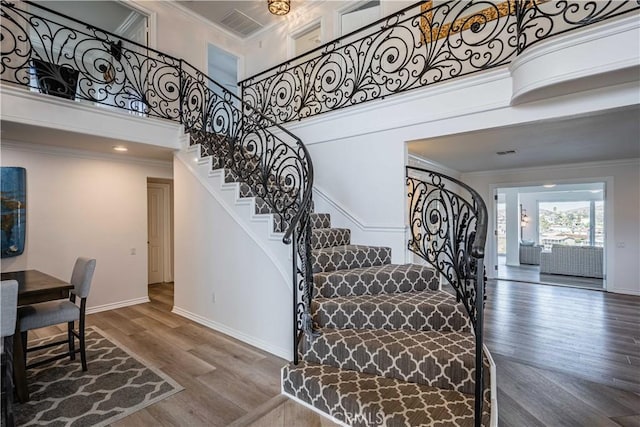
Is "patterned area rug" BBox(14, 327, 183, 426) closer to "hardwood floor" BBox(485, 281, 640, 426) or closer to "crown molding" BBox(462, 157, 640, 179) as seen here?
"hardwood floor" BBox(485, 281, 640, 426)

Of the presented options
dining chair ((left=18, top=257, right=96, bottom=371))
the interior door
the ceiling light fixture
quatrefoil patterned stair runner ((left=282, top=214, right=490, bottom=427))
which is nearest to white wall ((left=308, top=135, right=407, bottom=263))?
quatrefoil patterned stair runner ((left=282, top=214, right=490, bottom=427))

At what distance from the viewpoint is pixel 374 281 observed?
3133 mm

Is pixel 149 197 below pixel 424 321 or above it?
above

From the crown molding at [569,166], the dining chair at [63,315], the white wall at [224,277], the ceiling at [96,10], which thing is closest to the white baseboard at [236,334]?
the white wall at [224,277]

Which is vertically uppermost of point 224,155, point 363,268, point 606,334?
point 224,155

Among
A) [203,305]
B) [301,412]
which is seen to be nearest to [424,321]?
[301,412]

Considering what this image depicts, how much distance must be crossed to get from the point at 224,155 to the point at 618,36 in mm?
4133

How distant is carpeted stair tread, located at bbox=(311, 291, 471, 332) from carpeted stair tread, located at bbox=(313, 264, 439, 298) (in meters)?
0.18

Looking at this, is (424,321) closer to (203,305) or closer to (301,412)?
(301,412)

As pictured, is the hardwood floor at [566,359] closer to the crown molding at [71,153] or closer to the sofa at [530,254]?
the sofa at [530,254]

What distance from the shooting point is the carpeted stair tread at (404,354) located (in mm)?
2162

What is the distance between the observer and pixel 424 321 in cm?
265

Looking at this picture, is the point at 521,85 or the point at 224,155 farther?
the point at 224,155

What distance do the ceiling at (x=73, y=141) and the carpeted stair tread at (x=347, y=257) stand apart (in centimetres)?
311
